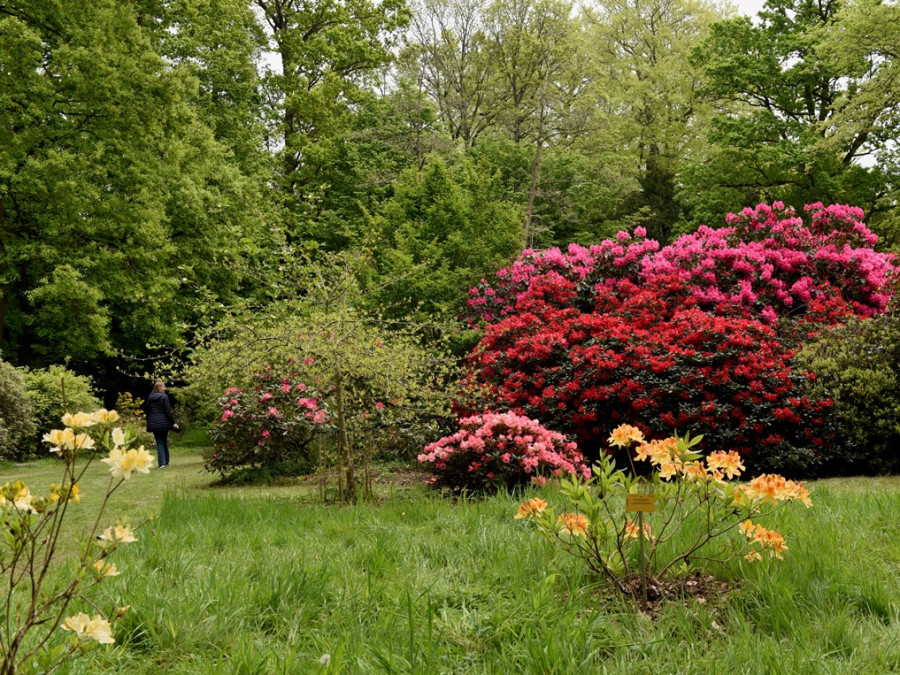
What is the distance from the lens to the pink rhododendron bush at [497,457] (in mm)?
5523

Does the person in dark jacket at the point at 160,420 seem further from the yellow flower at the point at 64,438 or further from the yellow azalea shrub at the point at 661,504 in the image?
the yellow flower at the point at 64,438

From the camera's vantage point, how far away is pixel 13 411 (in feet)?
35.7

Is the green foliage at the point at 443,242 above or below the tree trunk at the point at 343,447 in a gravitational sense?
above

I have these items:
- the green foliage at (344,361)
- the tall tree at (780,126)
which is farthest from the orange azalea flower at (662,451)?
the tall tree at (780,126)

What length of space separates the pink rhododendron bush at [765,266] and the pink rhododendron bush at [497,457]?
11.9 ft

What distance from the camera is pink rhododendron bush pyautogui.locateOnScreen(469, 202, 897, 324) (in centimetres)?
848

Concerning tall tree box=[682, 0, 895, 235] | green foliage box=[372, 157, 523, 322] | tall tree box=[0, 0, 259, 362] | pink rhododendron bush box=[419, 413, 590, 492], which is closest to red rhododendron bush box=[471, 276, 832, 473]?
pink rhododendron bush box=[419, 413, 590, 492]

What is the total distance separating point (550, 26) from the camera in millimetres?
17625

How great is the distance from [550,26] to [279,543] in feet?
58.5

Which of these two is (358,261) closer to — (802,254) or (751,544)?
(751,544)

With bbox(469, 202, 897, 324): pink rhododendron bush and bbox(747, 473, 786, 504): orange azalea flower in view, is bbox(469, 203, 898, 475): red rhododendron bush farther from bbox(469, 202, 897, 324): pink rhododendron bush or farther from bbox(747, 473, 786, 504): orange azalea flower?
bbox(747, 473, 786, 504): orange azalea flower

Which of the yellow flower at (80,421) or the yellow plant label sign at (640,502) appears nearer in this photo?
the yellow flower at (80,421)

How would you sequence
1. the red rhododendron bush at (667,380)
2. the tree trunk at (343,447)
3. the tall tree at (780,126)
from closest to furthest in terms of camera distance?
the tree trunk at (343,447) → the red rhododendron bush at (667,380) → the tall tree at (780,126)

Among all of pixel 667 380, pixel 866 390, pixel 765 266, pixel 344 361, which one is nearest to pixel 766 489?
pixel 344 361
